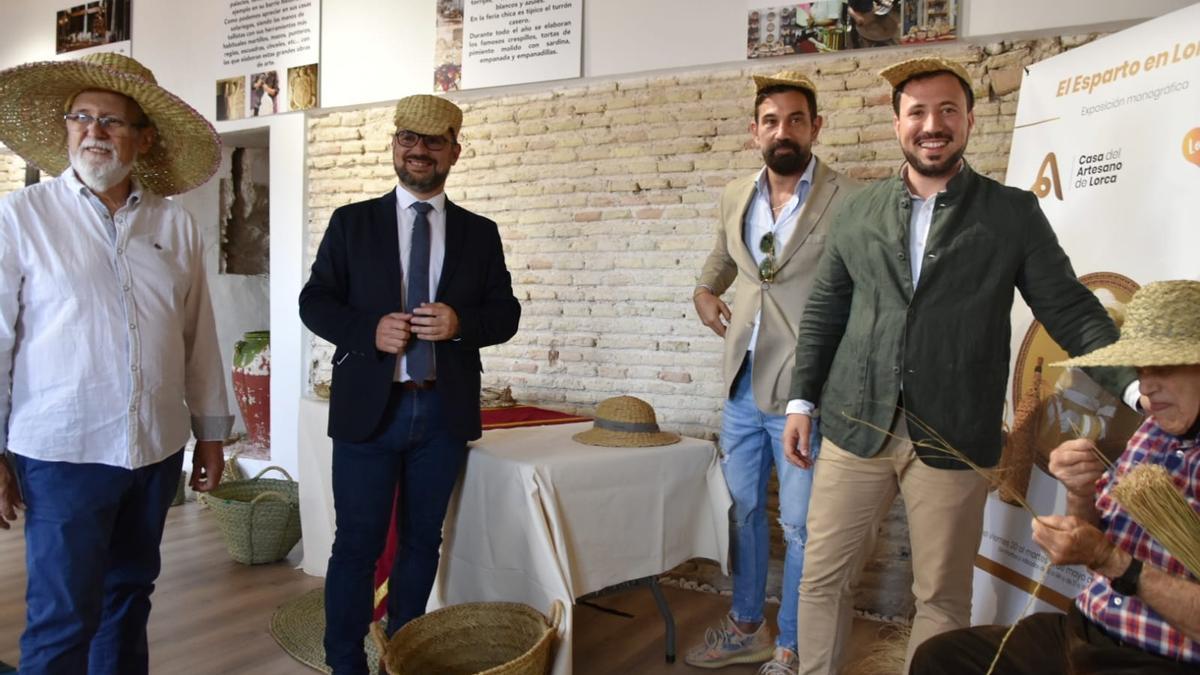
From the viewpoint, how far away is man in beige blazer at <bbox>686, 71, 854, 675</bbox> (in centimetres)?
277

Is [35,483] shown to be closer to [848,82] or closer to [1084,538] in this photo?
[1084,538]

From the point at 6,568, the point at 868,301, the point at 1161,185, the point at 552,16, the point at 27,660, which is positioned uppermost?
the point at 552,16

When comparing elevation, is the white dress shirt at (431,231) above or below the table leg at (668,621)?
above

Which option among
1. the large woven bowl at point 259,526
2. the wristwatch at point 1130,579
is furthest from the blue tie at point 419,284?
the wristwatch at point 1130,579

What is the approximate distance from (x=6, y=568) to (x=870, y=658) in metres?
3.76

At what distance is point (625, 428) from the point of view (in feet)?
9.84

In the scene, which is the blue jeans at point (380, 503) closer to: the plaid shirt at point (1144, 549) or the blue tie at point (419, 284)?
the blue tie at point (419, 284)

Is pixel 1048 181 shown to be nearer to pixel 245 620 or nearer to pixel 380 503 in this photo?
pixel 380 503

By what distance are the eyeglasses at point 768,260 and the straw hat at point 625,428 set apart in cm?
66

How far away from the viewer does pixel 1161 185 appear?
234 cm

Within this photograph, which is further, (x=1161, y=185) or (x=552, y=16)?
(x=552, y=16)

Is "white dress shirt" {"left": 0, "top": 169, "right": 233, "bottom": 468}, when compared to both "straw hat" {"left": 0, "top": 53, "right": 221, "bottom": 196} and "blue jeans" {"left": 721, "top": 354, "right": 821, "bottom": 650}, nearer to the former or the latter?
"straw hat" {"left": 0, "top": 53, "right": 221, "bottom": 196}

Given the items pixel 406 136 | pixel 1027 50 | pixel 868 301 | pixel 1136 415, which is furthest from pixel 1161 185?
pixel 406 136

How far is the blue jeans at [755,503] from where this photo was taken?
9.18 feet
